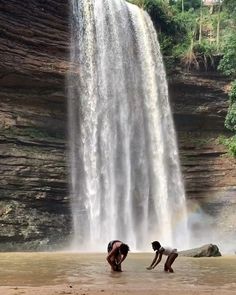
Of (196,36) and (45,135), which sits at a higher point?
(196,36)

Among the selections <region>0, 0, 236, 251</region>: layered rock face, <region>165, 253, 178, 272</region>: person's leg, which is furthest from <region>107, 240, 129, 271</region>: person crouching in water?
<region>0, 0, 236, 251</region>: layered rock face

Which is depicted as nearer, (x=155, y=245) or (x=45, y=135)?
(x=155, y=245)

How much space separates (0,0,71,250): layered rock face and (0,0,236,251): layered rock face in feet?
0.15

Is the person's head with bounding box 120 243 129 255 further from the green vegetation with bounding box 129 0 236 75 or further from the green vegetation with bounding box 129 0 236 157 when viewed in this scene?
the green vegetation with bounding box 129 0 236 75

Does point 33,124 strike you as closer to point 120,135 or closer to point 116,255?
point 120,135

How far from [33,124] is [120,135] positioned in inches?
190

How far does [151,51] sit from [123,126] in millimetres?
5242

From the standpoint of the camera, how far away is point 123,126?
25.5 metres

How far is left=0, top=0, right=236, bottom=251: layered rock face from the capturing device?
21516 mm

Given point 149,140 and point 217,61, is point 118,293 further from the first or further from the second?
point 217,61

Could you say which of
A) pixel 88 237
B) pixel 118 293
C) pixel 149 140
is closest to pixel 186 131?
pixel 149 140

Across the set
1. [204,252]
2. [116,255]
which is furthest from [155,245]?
[204,252]

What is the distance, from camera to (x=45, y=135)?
2398 centimetres

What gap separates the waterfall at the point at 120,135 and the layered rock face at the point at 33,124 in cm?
70
